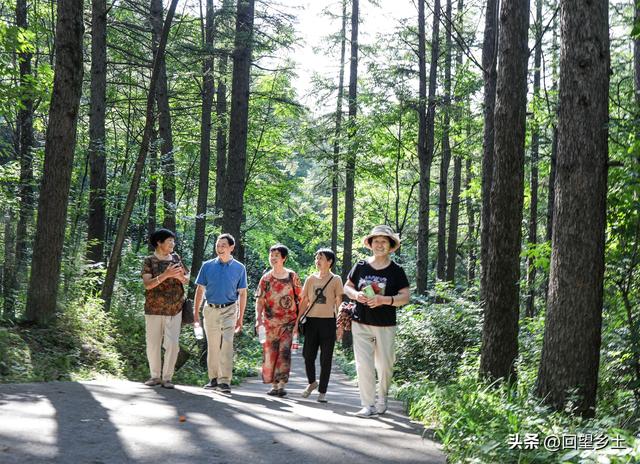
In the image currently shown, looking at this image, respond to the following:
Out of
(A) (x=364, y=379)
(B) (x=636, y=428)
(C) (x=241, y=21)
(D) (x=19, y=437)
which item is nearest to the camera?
(D) (x=19, y=437)

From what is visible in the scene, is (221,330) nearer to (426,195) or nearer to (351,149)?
(426,195)

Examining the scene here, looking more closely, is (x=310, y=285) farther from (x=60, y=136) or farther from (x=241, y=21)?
(x=241, y=21)

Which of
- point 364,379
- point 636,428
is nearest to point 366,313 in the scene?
point 364,379

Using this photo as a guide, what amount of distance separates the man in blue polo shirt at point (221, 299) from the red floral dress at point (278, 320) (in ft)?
1.42

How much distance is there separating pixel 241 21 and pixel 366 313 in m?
11.1

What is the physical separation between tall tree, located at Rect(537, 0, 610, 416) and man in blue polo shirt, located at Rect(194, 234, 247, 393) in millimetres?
4708

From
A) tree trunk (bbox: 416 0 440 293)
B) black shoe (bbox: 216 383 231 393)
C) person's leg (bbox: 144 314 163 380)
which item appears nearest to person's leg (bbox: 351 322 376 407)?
black shoe (bbox: 216 383 231 393)

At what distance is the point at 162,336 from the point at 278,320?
165 centimetres

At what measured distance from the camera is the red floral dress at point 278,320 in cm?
952

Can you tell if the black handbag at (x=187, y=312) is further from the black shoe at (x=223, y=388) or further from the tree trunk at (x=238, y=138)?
the tree trunk at (x=238, y=138)

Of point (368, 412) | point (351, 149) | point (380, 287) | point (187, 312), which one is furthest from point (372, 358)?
point (351, 149)

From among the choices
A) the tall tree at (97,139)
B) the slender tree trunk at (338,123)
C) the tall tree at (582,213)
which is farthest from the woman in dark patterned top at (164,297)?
the slender tree trunk at (338,123)

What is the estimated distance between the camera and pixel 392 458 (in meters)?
5.48

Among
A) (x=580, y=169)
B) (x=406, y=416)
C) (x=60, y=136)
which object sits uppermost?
(x=60, y=136)
